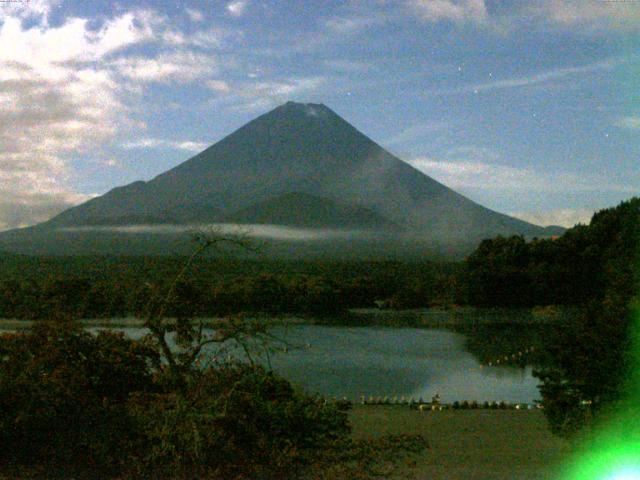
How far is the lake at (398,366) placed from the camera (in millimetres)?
11289

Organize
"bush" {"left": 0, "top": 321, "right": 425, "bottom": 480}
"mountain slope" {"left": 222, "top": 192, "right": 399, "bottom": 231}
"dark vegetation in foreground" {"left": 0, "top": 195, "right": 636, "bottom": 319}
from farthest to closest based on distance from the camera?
"mountain slope" {"left": 222, "top": 192, "right": 399, "bottom": 231} < "dark vegetation in foreground" {"left": 0, "top": 195, "right": 636, "bottom": 319} < "bush" {"left": 0, "top": 321, "right": 425, "bottom": 480}

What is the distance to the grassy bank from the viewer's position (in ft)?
17.2

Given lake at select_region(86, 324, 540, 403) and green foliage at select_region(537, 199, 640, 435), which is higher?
green foliage at select_region(537, 199, 640, 435)

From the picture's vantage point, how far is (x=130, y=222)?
4200 centimetres

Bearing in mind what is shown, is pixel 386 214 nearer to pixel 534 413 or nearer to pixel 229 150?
pixel 229 150

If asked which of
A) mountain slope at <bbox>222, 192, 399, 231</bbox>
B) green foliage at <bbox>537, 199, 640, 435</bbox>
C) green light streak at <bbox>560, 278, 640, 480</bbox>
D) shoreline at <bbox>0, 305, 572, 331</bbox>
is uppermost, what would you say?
mountain slope at <bbox>222, 192, 399, 231</bbox>

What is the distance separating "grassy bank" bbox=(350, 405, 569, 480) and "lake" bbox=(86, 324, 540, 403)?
55.6 inches

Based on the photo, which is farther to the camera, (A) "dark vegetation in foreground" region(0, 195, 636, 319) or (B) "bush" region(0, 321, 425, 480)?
(A) "dark vegetation in foreground" region(0, 195, 636, 319)

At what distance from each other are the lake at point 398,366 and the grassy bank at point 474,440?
1.41 metres

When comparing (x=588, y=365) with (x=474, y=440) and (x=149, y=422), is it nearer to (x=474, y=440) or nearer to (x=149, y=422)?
(x=474, y=440)

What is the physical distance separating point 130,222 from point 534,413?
1422 inches

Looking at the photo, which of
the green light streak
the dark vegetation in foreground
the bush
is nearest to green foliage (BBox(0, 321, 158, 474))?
the bush

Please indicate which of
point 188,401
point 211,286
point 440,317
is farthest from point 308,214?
point 188,401

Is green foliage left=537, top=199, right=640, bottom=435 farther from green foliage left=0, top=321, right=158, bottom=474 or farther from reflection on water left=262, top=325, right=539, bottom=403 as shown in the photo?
reflection on water left=262, top=325, right=539, bottom=403
